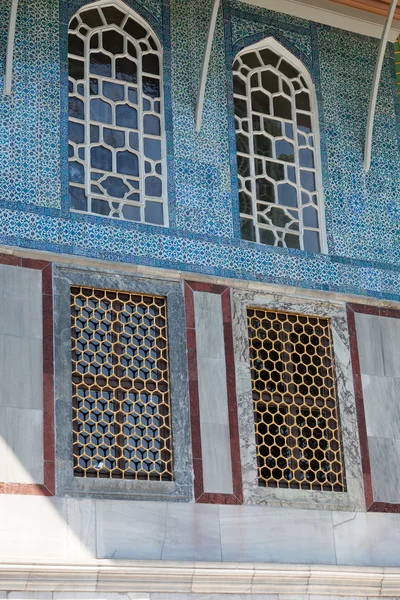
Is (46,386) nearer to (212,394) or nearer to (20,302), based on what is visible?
(20,302)

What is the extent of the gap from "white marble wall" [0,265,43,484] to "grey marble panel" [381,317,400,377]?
9.59 feet

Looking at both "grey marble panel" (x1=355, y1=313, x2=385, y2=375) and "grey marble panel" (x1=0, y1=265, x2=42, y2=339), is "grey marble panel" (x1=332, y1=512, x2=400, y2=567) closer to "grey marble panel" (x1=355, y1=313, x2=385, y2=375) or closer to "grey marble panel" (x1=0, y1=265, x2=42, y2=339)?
"grey marble panel" (x1=355, y1=313, x2=385, y2=375)

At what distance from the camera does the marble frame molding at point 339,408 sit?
9.72m

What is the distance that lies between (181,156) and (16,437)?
2838 millimetres

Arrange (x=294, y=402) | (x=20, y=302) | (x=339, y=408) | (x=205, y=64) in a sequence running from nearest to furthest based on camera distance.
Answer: (x=20, y=302)
(x=294, y=402)
(x=339, y=408)
(x=205, y=64)

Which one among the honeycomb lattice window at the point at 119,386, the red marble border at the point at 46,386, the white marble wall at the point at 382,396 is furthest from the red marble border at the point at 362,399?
the red marble border at the point at 46,386

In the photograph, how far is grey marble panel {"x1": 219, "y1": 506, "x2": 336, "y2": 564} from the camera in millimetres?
9422

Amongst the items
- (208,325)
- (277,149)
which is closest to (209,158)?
(277,149)

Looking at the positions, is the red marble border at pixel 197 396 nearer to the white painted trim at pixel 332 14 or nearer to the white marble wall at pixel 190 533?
the white marble wall at pixel 190 533

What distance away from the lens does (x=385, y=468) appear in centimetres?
1022

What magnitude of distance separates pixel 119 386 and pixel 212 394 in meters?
0.73

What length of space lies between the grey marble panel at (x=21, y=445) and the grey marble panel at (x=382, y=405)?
2.74 metres

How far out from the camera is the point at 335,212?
1098 centimetres

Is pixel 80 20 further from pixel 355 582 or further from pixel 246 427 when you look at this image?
pixel 355 582
